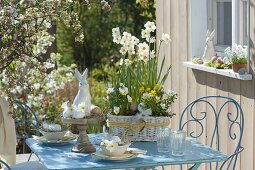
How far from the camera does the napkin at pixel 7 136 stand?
470cm

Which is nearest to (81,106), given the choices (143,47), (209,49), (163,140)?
(163,140)

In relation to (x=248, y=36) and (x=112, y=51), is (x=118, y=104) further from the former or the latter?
(x=112, y=51)

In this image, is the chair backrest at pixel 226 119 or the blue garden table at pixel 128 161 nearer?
the blue garden table at pixel 128 161

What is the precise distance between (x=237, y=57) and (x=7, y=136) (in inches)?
62.5

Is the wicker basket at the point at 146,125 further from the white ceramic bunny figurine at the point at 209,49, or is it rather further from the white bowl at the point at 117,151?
the white ceramic bunny figurine at the point at 209,49

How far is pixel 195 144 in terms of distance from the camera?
162 inches

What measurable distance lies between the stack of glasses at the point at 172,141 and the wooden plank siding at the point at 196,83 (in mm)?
690

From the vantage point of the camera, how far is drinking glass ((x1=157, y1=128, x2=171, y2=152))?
3863 mm

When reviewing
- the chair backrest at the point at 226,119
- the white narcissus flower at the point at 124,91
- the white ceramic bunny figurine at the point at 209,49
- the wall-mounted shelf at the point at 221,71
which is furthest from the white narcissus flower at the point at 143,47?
the white ceramic bunny figurine at the point at 209,49

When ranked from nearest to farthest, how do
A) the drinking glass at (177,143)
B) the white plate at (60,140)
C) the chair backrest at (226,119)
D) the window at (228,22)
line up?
the drinking glass at (177,143) < the white plate at (60,140) < the chair backrest at (226,119) < the window at (228,22)

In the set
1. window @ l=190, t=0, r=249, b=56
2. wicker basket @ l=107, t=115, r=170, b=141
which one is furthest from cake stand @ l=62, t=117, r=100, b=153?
window @ l=190, t=0, r=249, b=56

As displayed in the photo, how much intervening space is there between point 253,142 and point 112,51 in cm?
803

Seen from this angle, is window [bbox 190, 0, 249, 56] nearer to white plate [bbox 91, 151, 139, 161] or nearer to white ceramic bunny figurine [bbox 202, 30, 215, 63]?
white ceramic bunny figurine [bbox 202, 30, 215, 63]

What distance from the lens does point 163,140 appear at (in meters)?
3.87
